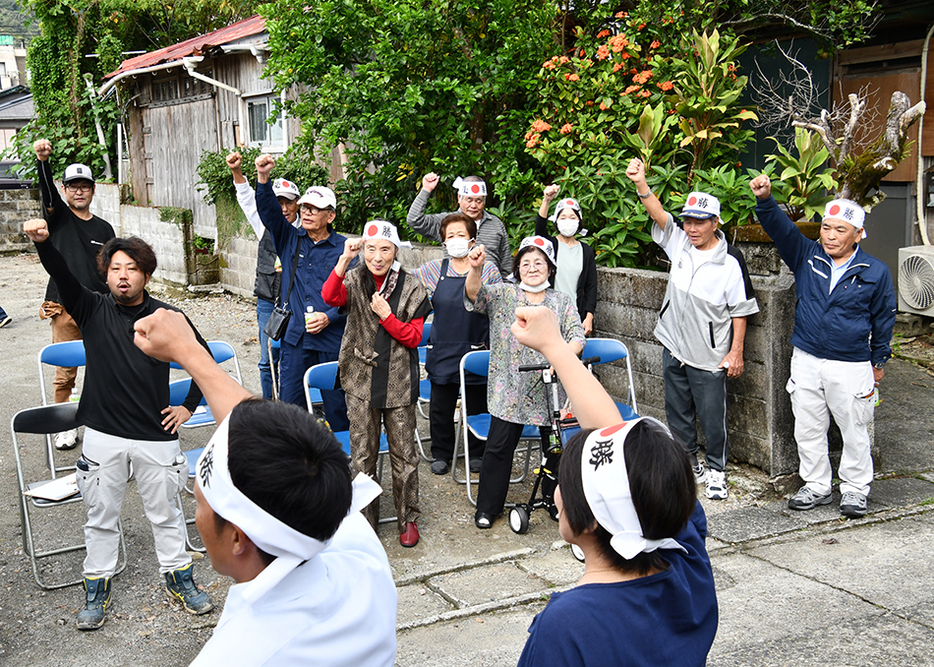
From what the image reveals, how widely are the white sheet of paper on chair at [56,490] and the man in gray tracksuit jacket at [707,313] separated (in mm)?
3857

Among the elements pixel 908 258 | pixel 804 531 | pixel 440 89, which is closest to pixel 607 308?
pixel 804 531

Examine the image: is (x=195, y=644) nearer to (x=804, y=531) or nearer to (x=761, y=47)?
(x=804, y=531)

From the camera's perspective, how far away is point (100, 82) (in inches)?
735

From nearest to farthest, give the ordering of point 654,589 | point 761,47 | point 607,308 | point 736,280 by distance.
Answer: point 654,589 < point 736,280 < point 607,308 < point 761,47

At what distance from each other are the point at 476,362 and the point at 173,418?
2.24 metres

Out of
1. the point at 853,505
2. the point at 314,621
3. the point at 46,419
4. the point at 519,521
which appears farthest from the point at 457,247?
the point at 314,621

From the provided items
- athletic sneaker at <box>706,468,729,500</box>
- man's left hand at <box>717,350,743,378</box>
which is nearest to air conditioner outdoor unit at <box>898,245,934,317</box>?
man's left hand at <box>717,350,743,378</box>

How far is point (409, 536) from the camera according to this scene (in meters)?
5.02

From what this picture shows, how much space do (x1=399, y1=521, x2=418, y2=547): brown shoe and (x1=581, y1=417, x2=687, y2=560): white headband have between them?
3409mm

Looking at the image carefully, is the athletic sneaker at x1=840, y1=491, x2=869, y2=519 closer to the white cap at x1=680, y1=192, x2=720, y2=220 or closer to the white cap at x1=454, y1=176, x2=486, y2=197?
the white cap at x1=680, y1=192, x2=720, y2=220

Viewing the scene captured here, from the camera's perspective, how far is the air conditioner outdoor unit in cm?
862

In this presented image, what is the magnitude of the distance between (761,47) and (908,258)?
111 inches

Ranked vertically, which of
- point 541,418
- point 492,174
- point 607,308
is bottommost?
point 541,418

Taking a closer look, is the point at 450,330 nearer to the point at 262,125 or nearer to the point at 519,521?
the point at 519,521
